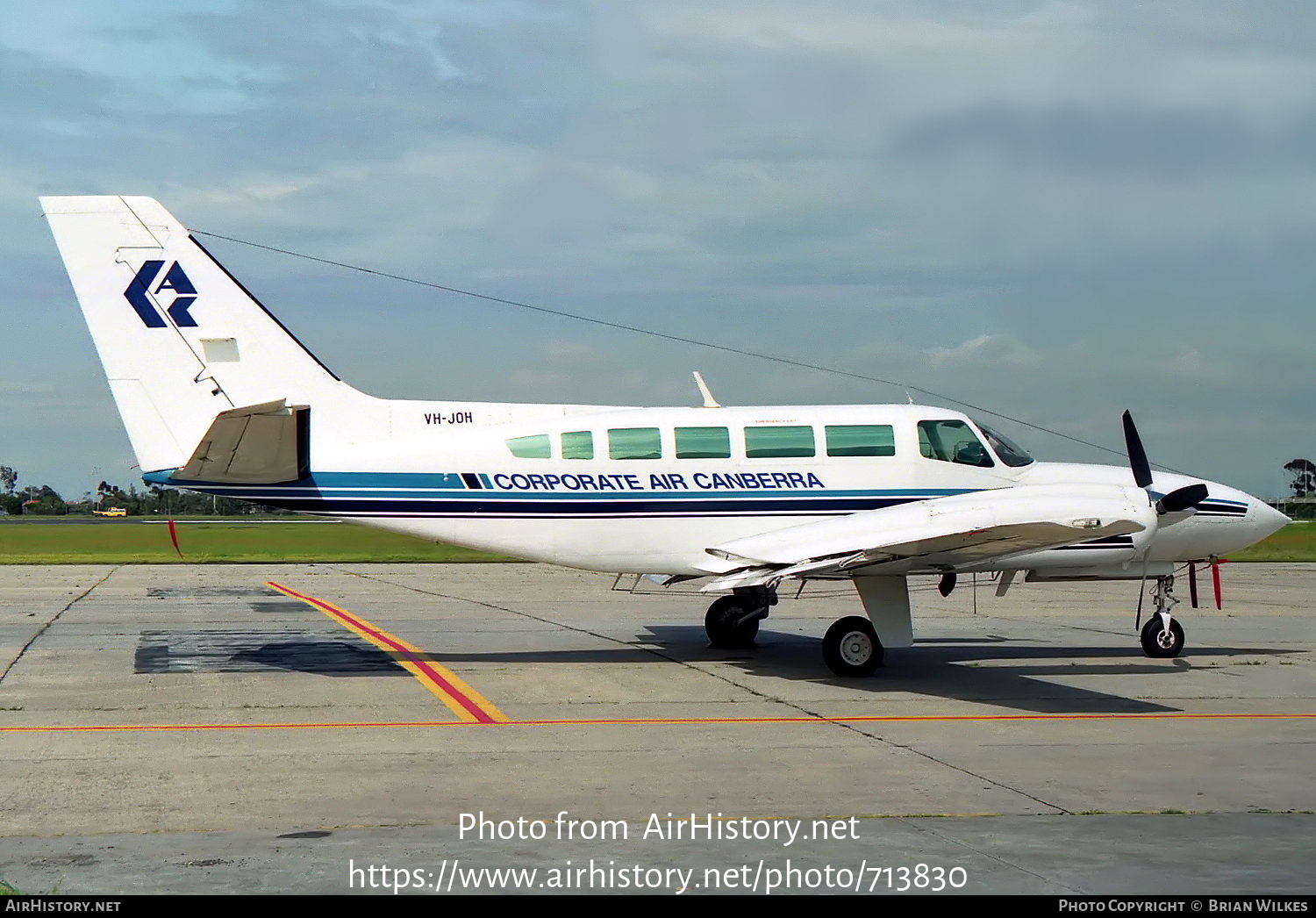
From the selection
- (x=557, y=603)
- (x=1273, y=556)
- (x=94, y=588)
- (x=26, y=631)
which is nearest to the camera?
(x=26, y=631)

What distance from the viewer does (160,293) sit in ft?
49.6

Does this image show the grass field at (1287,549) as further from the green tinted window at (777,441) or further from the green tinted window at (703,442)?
the green tinted window at (703,442)

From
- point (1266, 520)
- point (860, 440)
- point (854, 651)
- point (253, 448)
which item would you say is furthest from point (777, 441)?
point (1266, 520)

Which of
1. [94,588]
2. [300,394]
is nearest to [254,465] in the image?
[300,394]

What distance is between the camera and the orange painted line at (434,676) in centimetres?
1223

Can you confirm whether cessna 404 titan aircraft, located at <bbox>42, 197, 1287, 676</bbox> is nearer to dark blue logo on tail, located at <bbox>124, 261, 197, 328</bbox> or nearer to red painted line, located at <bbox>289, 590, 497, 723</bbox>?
dark blue logo on tail, located at <bbox>124, 261, 197, 328</bbox>

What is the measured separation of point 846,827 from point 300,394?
32.6 feet

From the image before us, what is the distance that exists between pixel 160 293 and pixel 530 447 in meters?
4.79

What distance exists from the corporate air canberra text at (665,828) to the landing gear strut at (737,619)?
9.44m

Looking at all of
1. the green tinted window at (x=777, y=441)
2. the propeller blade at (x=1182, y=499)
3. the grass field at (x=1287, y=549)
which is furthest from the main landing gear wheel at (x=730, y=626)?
the grass field at (x=1287, y=549)

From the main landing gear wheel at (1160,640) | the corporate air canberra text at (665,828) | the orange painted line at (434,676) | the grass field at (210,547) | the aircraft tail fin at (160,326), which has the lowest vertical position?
the corporate air canberra text at (665,828)

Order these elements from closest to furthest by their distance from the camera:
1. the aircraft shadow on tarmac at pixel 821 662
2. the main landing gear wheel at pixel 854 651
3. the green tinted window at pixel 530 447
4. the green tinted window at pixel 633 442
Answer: the aircraft shadow on tarmac at pixel 821 662, the main landing gear wheel at pixel 854 651, the green tinted window at pixel 530 447, the green tinted window at pixel 633 442
